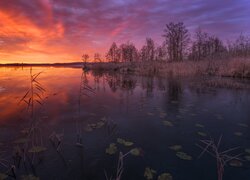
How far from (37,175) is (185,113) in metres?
5.75

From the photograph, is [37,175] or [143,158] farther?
[143,158]

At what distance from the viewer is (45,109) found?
7.92 m

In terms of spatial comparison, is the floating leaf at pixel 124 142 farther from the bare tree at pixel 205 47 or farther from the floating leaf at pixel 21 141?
the bare tree at pixel 205 47

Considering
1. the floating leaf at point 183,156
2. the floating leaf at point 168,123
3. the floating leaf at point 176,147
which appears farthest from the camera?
the floating leaf at point 168,123

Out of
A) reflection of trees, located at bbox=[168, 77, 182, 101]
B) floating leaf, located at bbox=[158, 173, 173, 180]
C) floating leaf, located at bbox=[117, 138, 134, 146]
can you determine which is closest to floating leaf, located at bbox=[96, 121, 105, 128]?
floating leaf, located at bbox=[117, 138, 134, 146]

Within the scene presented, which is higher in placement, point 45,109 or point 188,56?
point 188,56

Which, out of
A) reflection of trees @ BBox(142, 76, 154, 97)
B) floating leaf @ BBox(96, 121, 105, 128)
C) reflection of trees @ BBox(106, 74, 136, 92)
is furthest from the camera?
reflection of trees @ BBox(106, 74, 136, 92)

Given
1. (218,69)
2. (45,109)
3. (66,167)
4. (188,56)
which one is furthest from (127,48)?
(66,167)

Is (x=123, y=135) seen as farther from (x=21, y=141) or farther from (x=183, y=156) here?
(x=21, y=141)

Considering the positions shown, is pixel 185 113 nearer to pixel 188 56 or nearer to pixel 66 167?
pixel 66 167

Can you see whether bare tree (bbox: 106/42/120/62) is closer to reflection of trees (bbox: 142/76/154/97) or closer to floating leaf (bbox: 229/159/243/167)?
reflection of trees (bbox: 142/76/154/97)

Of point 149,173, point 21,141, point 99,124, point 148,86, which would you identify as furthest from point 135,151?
point 148,86

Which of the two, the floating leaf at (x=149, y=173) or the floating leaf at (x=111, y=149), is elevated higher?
the floating leaf at (x=111, y=149)

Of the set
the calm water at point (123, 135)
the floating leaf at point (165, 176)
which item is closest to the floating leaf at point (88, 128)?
the calm water at point (123, 135)
